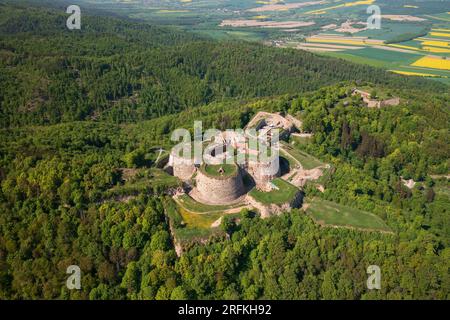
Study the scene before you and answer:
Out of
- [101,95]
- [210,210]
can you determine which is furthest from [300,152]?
[101,95]

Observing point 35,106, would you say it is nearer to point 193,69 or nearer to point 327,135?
point 193,69

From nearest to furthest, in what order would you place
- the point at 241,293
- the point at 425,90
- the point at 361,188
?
the point at 241,293
the point at 361,188
the point at 425,90

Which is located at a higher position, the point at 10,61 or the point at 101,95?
the point at 10,61

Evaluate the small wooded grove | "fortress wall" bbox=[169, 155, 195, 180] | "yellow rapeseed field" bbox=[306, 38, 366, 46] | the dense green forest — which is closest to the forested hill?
the dense green forest

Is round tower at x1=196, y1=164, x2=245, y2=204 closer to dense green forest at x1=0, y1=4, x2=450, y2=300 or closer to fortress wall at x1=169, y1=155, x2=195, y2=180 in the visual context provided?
fortress wall at x1=169, y1=155, x2=195, y2=180

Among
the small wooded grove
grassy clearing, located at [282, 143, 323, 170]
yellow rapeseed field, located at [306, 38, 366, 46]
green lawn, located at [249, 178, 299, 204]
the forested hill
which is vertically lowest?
the small wooded grove

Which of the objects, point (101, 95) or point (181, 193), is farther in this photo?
point (101, 95)

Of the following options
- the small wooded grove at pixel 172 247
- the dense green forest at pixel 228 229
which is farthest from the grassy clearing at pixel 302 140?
the small wooded grove at pixel 172 247

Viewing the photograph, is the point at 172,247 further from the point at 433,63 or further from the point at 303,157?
the point at 433,63
